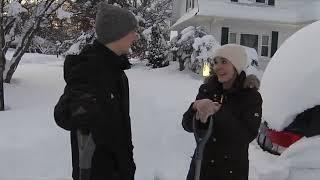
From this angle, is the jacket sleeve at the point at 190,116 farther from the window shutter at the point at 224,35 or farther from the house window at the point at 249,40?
the house window at the point at 249,40

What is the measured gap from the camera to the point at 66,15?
11.8 m

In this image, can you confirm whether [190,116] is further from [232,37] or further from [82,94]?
[232,37]

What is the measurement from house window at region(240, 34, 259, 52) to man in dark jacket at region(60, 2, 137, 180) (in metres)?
23.7

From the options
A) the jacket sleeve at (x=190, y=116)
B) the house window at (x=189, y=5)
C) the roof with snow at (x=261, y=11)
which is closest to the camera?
the jacket sleeve at (x=190, y=116)

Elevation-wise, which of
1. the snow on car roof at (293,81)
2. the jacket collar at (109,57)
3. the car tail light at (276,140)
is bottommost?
the car tail light at (276,140)

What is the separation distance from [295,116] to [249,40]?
2264 centimetres

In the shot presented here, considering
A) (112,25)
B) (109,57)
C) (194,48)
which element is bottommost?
(194,48)

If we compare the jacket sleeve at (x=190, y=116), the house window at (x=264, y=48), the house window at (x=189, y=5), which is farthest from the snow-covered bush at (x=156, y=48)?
the jacket sleeve at (x=190, y=116)

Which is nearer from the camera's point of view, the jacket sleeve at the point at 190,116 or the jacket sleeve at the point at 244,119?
the jacket sleeve at the point at 244,119

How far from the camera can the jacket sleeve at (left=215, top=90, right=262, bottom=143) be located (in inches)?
116

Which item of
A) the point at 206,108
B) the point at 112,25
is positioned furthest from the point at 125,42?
the point at 206,108

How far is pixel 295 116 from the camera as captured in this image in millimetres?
3787

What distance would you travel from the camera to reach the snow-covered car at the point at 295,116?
12.0 feet

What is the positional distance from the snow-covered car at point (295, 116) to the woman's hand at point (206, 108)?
3.38ft
